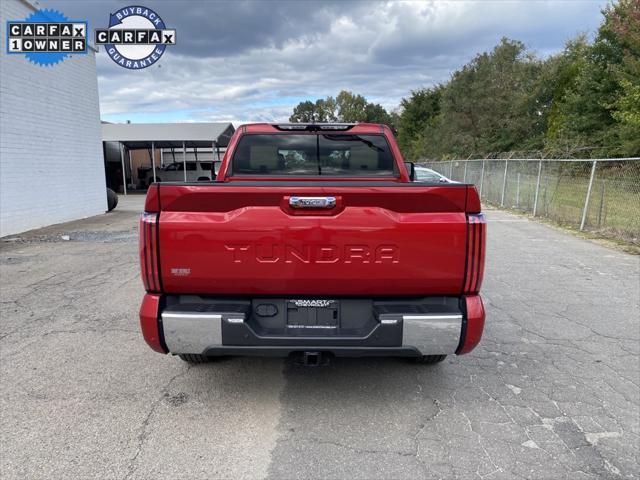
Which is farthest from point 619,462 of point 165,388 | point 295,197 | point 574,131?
point 574,131

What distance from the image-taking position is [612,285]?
6.43m

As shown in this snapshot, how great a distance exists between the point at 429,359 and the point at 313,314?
133 cm

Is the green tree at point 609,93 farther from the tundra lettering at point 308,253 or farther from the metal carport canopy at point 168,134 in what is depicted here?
the tundra lettering at point 308,253

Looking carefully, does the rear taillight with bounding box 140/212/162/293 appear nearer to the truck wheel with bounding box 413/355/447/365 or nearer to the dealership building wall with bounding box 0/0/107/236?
the truck wheel with bounding box 413/355/447/365

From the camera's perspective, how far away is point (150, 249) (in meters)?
2.71

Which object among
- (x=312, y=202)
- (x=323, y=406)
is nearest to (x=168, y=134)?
(x=323, y=406)

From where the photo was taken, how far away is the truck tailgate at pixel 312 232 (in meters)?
2.68

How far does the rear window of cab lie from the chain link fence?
7393 millimetres

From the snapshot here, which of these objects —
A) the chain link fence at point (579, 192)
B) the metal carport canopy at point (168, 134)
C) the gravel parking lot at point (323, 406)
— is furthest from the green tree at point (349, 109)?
the gravel parking lot at point (323, 406)

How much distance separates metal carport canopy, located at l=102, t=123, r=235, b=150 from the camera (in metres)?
26.6

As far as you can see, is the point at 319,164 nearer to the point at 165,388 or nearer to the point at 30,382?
the point at 165,388

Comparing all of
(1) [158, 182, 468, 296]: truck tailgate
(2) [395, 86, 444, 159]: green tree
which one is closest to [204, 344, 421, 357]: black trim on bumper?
(1) [158, 182, 468, 296]: truck tailgate

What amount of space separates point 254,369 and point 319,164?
2051 mm

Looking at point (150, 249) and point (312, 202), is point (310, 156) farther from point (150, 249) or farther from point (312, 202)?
point (150, 249)
